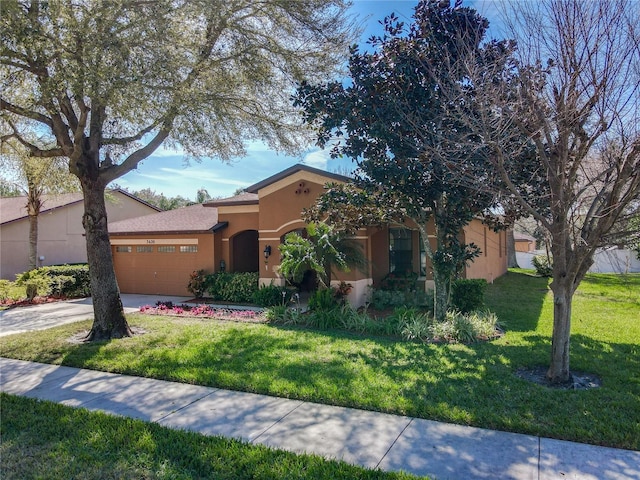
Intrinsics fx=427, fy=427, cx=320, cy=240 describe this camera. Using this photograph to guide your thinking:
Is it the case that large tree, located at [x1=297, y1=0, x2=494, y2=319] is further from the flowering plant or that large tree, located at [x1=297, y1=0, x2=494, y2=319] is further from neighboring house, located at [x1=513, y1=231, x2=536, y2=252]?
neighboring house, located at [x1=513, y1=231, x2=536, y2=252]

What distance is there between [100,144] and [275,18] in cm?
514

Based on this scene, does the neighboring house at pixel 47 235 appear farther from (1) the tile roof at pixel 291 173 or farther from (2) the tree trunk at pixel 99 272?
(2) the tree trunk at pixel 99 272

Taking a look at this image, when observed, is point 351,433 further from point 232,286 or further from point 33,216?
Answer: point 33,216

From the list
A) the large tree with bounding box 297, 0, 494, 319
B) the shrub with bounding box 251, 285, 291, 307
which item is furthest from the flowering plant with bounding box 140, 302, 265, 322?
the large tree with bounding box 297, 0, 494, 319

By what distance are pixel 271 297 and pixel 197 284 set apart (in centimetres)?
399

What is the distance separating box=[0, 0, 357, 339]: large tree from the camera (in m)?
7.86

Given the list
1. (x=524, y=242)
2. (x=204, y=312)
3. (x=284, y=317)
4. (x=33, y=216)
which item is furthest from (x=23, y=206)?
(x=524, y=242)

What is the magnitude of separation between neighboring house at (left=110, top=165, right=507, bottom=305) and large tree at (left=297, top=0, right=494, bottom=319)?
5.83 feet

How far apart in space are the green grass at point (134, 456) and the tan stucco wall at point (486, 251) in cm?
1138

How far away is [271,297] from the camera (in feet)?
45.0

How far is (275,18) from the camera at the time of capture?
10.3 m

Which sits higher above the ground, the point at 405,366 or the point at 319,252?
the point at 319,252

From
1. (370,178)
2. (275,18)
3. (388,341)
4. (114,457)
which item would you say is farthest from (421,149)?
(114,457)

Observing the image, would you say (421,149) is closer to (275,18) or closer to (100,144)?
(275,18)
